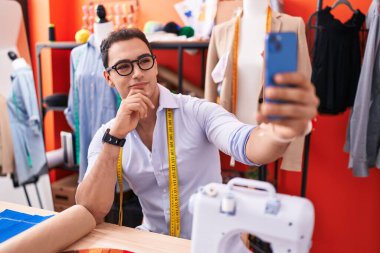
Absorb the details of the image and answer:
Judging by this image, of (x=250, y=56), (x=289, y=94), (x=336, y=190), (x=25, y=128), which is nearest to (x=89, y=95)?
(x=25, y=128)

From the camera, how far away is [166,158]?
149 centimetres

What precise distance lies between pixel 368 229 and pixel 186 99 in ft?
6.83

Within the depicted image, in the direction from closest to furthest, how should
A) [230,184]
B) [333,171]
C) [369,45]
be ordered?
[230,184], [369,45], [333,171]

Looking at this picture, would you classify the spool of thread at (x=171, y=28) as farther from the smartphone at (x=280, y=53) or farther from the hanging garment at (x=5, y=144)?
the smartphone at (x=280, y=53)

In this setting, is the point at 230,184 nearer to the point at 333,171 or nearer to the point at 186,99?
the point at 186,99

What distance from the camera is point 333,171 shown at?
284 centimetres

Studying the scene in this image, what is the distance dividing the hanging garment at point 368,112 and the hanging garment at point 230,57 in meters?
0.32

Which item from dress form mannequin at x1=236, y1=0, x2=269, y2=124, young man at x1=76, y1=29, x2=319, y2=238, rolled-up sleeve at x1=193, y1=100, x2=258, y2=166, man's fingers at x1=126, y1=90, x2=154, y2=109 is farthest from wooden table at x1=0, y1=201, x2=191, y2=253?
dress form mannequin at x1=236, y1=0, x2=269, y2=124

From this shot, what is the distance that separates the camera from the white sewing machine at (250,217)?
763 mm

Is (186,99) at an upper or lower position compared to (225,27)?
lower

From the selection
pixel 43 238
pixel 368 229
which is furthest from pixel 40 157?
pixel 368 229

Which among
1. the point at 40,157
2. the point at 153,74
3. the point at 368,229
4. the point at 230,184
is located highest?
the point at 153,74

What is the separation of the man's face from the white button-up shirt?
4.1 inches

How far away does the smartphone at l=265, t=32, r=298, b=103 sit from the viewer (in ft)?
2.11
